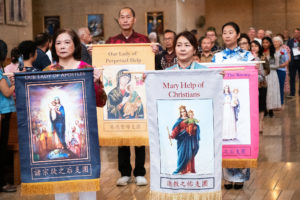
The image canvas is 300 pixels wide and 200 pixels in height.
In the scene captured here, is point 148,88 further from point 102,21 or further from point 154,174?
point 102,21

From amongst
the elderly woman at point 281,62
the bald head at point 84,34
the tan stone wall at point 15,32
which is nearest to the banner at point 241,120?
the bald head at point 84,34

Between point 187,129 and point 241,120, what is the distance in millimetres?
1335

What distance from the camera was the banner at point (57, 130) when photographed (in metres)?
4.59

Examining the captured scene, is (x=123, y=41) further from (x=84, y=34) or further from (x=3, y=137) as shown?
(x=84, y=34)

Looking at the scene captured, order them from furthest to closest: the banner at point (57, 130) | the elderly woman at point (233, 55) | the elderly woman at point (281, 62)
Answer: the elderly woman at point (281, 62) < the elderly woman at point (233, 55) < the banner at point (57, 130)

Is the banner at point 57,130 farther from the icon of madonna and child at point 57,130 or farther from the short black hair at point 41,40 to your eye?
the short black hair at point 41,40

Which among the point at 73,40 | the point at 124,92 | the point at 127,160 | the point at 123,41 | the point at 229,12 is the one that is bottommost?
the point at 127,160

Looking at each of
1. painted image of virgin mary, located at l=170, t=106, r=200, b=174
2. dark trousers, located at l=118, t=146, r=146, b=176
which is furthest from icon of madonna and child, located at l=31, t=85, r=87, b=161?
dark trousers, located at l=118, t=146, r=146, b=176

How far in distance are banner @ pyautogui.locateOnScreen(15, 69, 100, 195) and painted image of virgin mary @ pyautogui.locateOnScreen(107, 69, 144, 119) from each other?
1.75m

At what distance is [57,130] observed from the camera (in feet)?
15.1

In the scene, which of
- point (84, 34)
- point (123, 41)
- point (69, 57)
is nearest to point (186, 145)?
point (69, 57)

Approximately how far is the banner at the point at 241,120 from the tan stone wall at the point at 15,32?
766 cm

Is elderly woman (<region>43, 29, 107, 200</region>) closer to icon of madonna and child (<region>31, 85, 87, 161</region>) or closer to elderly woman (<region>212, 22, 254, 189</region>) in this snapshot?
icon of madonna and child (<region>31, 85, 87, 161</region>)

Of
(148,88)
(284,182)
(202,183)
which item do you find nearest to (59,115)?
(148,88)
